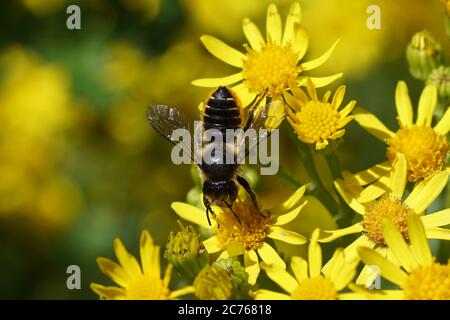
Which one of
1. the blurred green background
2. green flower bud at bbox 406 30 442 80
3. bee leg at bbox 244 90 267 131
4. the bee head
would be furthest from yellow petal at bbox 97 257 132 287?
the blurred green background

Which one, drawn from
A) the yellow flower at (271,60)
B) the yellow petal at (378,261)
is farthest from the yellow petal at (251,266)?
the yellow flower at (271,60)

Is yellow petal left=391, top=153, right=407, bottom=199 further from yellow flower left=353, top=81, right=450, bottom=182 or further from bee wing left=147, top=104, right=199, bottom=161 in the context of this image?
bee wing left=147, top=104, right=199, bottom=161

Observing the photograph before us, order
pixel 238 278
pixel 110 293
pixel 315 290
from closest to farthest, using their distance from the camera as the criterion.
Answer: pixel 315 290
pixel 238 278
pixel 110 293

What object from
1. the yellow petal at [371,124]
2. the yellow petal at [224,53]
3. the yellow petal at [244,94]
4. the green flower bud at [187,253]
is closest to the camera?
the green flower bud at [187,253]

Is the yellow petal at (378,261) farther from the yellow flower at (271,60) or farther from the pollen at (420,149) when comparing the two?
the yellow flower at (271,60)

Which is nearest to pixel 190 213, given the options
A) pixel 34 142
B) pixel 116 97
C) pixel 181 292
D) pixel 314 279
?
pixel 181 292

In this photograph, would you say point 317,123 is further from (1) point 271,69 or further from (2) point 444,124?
(2) point 444,124

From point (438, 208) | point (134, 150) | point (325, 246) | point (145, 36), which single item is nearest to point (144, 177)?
point (134, 150)

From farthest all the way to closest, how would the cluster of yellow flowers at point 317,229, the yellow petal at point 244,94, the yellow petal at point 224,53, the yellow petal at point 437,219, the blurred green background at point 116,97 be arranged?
the blurred green background at point 116,97 < the yellow petal at point 224,53 < the yellow petal at point 244,94 < the yellow petal at point 437,219 < the cluster of yellow flowers at point 317,229
